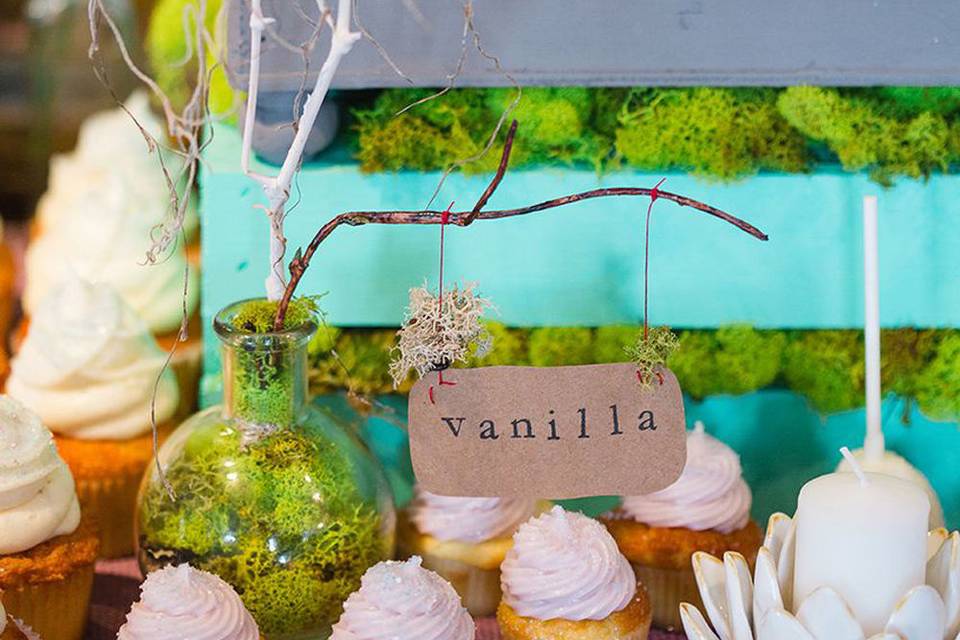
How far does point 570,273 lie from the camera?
4.58ft

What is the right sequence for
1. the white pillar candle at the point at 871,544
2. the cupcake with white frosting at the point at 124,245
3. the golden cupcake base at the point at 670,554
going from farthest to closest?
the cupcake with white frosting at the point at 124,245, the golden cupcake base at the point at 670,554, the white pillar candle at the point at 871,544

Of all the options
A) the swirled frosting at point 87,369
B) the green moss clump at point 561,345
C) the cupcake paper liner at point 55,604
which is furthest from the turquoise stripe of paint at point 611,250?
the cupcake paper liner at point 55,604

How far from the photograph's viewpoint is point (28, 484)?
1158 millimetres

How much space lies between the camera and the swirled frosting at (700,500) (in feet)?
4.24

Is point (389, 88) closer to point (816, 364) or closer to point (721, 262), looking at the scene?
point (721, 262)

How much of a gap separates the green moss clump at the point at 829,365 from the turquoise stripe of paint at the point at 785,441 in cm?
3

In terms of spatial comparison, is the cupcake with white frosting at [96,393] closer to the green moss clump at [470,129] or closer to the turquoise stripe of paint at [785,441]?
the turquoise stripe of paint at [785,441]

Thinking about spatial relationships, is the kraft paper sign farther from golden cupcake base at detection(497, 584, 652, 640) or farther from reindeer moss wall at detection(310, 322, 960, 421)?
reindeer moss wall at detection(310, 322, 960, 421)

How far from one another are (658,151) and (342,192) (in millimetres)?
353

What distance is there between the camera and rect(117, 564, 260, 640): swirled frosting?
104cm

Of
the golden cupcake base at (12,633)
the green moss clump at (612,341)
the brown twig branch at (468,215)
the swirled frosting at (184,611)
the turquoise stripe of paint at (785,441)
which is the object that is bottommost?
the golden cupcake base at (12,633)

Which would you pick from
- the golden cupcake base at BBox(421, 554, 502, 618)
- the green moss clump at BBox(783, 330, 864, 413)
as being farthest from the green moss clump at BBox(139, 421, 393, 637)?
the green moss clump at BBox(783, 330, 864, 413)

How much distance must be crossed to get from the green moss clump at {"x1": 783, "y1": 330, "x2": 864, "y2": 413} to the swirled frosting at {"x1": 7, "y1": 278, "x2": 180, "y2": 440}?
2.47 feet

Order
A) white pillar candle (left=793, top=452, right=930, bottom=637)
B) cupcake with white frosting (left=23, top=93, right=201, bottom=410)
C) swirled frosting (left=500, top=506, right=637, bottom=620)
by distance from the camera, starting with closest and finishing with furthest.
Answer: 1. white pillar candle (left=793, top=452, right=930, bottom=637)
2. swirled frosting (left=500, top=506, right=637, bottom=620)
3. cupcake with white frosting (left=23, top=93, right=201, bottom=410)
